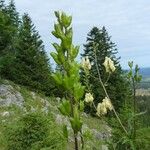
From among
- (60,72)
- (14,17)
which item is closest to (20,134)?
(60,72)

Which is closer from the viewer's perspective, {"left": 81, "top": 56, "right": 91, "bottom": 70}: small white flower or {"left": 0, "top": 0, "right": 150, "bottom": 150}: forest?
{"left": 0, "top": 0, "right": 150, "bottom": 150}: forest

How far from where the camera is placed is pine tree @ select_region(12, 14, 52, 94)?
56031 millimetres

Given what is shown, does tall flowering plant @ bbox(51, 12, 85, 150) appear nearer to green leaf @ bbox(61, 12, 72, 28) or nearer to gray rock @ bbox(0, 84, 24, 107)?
green leaf @ bbox(61, 12, 72, 28)

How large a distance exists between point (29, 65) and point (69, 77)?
52.7 meters

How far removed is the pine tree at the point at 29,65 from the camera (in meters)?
56.0

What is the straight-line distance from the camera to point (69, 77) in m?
4.07

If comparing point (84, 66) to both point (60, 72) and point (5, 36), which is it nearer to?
point (60, 72)

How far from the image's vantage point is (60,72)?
13.7ft

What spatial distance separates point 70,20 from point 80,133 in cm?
95

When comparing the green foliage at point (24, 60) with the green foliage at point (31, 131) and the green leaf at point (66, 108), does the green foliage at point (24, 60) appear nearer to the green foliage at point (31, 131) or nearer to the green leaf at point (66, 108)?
the green foliage at point (31, 131)

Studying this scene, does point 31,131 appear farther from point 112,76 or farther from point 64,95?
point 112,76

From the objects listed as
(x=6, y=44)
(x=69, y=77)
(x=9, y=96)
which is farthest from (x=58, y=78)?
(x=6, y=44)

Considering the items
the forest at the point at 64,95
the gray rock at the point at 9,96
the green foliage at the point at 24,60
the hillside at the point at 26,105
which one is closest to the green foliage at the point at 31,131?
the forest at the point at 64,95

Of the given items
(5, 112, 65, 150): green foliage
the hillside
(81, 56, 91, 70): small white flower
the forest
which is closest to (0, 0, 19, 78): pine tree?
the forest
